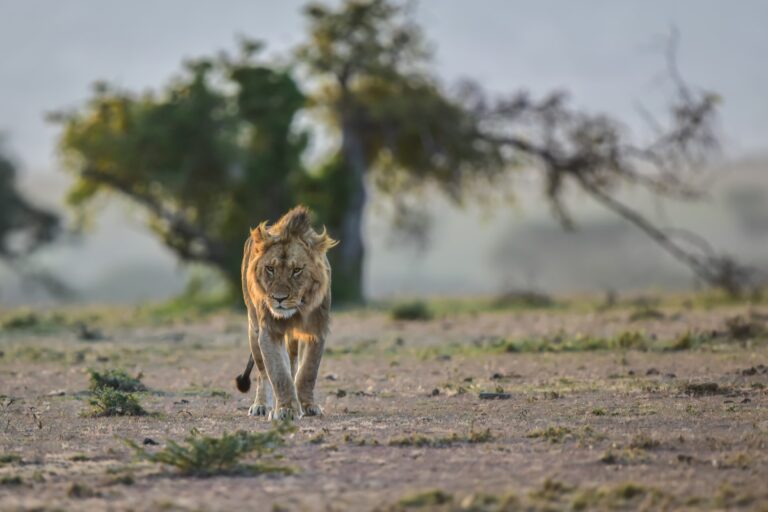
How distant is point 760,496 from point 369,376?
25.0 ft

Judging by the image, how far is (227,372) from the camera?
15352 millimetres

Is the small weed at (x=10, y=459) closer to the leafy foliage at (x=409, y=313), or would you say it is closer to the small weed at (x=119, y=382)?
the small weed at (x=119, y=382)

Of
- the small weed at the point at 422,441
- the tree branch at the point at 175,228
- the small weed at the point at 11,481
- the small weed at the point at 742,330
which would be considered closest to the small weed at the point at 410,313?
the small weed at the point at 742,330

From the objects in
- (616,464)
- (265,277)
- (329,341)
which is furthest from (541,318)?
(616,464)

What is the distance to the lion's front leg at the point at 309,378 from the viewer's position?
10.4 meters

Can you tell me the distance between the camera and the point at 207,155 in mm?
32594

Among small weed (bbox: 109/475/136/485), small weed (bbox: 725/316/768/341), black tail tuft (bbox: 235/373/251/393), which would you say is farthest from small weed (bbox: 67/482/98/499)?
small weed (bbox: 725/316/768/341)

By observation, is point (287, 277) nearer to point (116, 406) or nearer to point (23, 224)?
point (116, 406)

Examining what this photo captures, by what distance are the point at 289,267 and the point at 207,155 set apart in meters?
22.9

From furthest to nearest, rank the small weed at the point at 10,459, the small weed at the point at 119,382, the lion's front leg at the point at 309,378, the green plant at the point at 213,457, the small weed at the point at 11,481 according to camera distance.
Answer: the small weed at the point at 119,382 < the lion's front leg at the point at 309,378 < the small weed at the point at 10,459 < the green plant at the point at 213,457 < the small weed at the point at 11,481

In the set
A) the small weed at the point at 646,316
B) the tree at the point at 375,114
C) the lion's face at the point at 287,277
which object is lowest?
the small weed at the point at 646,316

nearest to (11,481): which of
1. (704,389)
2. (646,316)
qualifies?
(704,389)

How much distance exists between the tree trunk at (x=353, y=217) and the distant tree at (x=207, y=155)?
2.40 meters

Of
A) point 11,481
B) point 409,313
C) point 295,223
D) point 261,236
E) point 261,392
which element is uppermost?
point 295,223
